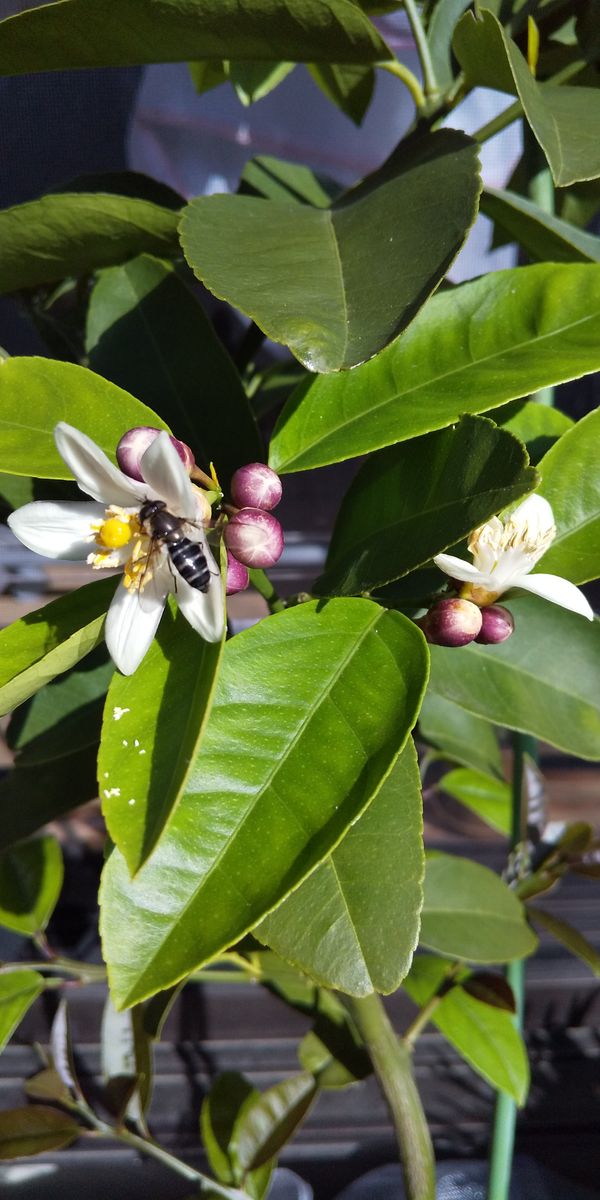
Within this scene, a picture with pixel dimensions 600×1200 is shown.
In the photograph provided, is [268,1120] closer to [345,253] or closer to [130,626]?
[130,626]

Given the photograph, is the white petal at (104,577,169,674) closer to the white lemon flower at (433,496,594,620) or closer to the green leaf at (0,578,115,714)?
the green leaf at (0,578,115,714)

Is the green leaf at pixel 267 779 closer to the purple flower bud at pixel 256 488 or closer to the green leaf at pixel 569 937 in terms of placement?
the purple flower bud at pixel 256 488

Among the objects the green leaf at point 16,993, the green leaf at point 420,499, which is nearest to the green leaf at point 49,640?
the green leaf at point 420,499

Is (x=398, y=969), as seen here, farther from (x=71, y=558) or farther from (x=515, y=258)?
(x=515, y=258)

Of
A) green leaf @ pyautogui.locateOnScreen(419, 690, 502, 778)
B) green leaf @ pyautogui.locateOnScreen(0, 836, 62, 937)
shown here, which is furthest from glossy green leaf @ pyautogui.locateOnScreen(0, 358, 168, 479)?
green leaf @ pyautogui.locateOnScreen(0, 836, 62, 937)

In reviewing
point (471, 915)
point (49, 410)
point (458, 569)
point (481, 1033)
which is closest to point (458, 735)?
point (471, 915)

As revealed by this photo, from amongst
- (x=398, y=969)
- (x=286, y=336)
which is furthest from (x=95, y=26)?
(x=398, y=969)

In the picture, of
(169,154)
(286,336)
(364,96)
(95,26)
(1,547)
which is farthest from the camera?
(1,547)
